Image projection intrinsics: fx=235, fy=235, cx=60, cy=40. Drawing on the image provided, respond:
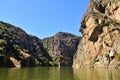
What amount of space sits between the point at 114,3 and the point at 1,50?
82.3m

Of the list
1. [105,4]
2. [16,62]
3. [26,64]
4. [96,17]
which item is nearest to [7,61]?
[16,62]

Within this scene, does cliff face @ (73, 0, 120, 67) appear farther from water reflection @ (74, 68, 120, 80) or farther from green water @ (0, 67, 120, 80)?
water reflection @ (74, 68, 120, 80)

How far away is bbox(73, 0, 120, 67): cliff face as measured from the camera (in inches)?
5354

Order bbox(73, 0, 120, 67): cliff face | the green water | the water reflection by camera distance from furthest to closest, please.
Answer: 1. bbox(73, 0, 120, 67): cliff face
2. the green water
3. the water reflection

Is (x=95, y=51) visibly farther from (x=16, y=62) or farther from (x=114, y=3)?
(x=16, y=62)

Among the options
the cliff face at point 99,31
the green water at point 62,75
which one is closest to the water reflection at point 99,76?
the green water at point 62,75

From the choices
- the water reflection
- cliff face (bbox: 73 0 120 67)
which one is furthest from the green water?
cliff face (bbox: 73 0 120 67)

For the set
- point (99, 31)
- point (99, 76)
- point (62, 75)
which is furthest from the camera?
point (99, 31)

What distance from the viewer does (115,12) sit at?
145 metres

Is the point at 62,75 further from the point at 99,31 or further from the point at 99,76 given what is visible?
the point at 99,31

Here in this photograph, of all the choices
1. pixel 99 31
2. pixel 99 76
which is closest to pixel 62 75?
pixel 99 76

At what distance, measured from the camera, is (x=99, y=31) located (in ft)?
496

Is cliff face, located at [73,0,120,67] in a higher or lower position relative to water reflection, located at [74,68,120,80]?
higher

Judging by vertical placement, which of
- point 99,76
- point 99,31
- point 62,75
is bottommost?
point 99,76
